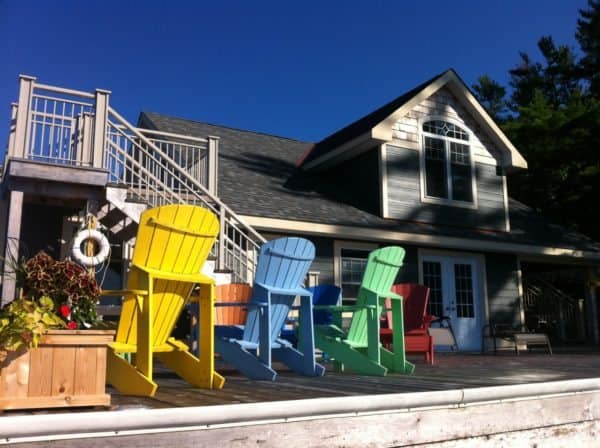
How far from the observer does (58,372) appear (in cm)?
276

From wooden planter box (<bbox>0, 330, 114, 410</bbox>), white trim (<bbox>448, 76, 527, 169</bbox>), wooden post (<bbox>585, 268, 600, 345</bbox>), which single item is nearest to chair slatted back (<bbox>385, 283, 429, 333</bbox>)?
wooden planter box (<bbox>0, 330, 114, 410</bbox>)

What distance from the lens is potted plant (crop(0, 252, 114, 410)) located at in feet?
8.61

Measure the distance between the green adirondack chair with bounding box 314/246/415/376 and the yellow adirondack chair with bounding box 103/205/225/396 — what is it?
161 cm

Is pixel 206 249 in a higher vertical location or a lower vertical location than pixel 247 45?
lower

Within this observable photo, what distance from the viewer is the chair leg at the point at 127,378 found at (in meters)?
3.37

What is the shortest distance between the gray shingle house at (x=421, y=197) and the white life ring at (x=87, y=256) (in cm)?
372

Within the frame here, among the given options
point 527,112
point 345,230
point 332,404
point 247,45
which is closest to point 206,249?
point 332,404

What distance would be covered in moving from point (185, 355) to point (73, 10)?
13029 mm

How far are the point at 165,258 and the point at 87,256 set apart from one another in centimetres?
296

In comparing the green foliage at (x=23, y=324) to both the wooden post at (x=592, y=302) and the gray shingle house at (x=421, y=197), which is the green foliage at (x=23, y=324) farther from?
the wooden post at (x=592, y=302)

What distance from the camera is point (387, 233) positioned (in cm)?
1068

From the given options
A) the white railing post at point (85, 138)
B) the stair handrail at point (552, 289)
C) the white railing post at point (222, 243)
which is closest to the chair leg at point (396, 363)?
the white railing post at point (222, 243)

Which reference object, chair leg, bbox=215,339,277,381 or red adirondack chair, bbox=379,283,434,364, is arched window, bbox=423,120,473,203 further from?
chair leg, bbox=215,339,277,381

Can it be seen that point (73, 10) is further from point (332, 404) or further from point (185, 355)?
point (332, 404)
